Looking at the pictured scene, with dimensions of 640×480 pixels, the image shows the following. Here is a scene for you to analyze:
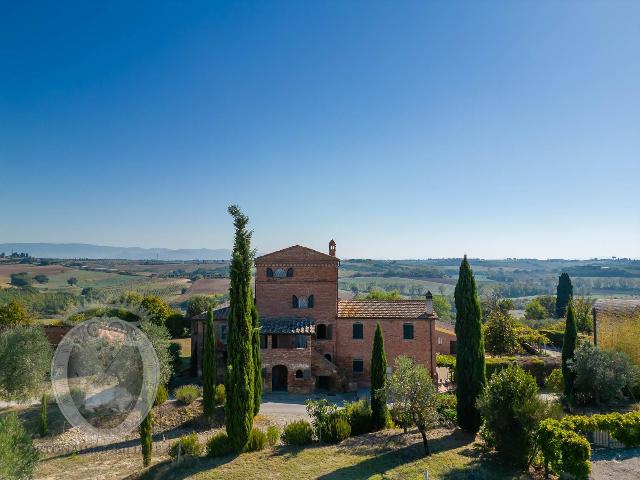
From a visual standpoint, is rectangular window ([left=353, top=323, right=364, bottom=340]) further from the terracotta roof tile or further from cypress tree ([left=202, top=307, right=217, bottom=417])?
cypress tree ([left=202, top=307, right=217, bottom=417])

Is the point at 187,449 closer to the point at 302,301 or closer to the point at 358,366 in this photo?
the point at 302,301

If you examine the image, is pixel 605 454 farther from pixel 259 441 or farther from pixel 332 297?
pixel 332 297

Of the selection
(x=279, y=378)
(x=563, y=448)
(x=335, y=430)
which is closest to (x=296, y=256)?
(x=279, y=378)

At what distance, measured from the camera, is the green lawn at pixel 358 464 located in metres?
14.6

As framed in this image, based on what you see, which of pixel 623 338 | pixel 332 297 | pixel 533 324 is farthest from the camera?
pixel 533 324

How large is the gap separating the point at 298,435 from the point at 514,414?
360 inches

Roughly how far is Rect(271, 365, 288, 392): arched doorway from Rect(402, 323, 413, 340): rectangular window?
30.7ft

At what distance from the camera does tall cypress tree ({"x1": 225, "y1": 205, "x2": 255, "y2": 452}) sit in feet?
58.4

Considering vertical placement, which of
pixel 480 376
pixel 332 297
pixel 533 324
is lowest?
pixel 533 324

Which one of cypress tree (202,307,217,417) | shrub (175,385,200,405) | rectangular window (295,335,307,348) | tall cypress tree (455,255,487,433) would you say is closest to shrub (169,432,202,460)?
cypress tree (202,307,217,417)

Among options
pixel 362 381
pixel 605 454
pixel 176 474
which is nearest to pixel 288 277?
pixel 362 381

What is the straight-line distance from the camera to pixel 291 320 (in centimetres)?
3180

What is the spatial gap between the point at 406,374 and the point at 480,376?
13.4ft

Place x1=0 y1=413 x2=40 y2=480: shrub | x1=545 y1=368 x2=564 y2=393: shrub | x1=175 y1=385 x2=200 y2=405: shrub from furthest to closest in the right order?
x1=545 y1=368 x2=564 y2=393: shrub < x1=175 y1=385 x2=200 y2=405: shrub < x1=0 y1=413 x2=40 y2=480: shrub
